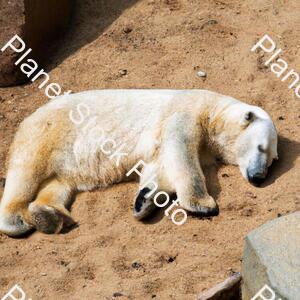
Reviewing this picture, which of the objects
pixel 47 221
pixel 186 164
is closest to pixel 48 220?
pixel 47 221

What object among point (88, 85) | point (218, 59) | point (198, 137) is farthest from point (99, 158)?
point (218, 59)

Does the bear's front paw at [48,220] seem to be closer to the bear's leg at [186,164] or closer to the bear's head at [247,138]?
the bear's leg at [186,164]

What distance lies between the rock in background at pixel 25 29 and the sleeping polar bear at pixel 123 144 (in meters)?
1.20

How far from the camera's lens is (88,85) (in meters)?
7.79

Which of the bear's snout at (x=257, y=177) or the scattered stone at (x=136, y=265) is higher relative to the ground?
the scattered stone at (x=136, y=265)

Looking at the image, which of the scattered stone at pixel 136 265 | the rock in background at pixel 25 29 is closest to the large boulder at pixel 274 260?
the scattered stone at pixel 136 265

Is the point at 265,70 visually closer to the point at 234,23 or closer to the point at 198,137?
the point at 234,23

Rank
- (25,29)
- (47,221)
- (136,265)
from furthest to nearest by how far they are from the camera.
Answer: (25,29)
(47,221)
(136,265)

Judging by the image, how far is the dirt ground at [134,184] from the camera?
5.43 meters

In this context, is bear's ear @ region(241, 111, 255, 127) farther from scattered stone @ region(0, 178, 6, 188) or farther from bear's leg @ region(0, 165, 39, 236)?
scattered stone @ region(0, 178, 6, 188)

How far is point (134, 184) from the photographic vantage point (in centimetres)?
652

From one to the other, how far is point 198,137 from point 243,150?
391mm

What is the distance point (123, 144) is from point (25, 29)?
79.1 inches

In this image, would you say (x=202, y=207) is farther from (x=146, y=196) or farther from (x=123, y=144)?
(x=123, y=144)
